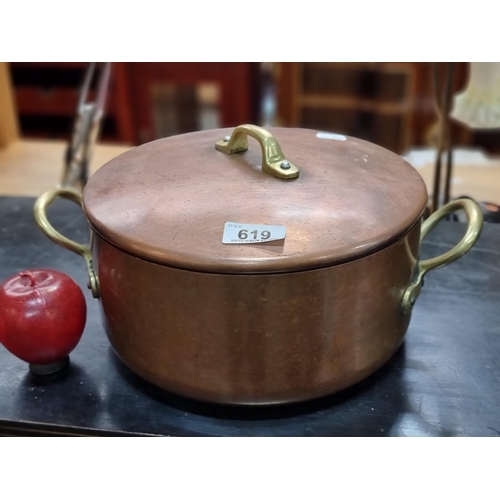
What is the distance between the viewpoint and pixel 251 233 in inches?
28.7

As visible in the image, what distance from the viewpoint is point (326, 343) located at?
0.77 meters

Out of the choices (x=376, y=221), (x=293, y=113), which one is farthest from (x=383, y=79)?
(x=376, y=221)

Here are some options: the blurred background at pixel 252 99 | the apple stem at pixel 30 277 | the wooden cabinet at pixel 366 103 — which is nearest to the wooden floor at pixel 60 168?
the blurred background at pixel 252 99

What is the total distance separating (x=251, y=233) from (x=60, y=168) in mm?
1699

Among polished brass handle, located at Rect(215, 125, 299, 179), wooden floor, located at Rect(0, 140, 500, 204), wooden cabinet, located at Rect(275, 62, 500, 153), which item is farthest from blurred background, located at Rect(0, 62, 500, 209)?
polished brass handle, located at Rect(215, 125, 299, 179)

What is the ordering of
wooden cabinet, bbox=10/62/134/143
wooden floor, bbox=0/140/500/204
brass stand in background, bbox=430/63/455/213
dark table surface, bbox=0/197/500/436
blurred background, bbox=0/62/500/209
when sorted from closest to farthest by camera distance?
dark table surface, bbox=0/197/500/436 → brass stand in background, bbox=430/63/455/213 → wooden floor, bbox=0/140/500/204 → blurred background, bbox=0/62/500/209 → wooden cabinet, bbox=10/62/134/143

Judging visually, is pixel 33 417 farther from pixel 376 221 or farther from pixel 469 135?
pixel 469 135

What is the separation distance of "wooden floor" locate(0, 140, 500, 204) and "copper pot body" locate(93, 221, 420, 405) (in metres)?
1.14

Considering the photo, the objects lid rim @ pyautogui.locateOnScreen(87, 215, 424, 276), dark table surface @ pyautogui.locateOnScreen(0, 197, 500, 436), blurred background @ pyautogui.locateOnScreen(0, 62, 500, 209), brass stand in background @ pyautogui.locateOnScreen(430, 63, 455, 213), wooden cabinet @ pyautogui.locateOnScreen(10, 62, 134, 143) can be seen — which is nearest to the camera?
lid rim @ pyautogui.locateOnScreen(87, 215, 424, 276)

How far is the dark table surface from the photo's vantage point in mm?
825

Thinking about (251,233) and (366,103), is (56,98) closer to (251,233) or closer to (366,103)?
(366,103)

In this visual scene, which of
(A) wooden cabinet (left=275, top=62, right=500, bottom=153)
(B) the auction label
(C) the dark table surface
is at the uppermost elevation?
(B) the auction label

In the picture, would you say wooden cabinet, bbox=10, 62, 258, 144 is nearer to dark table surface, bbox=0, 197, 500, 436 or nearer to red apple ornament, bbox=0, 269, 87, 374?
dark table surface, bbox=0, 197, 500, 436

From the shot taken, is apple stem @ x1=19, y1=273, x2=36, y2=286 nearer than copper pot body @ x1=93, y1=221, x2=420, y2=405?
No
